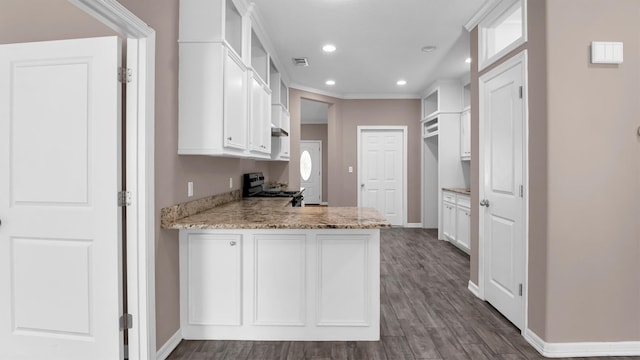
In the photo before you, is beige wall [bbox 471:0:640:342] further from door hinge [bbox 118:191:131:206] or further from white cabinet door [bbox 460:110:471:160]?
white cabinet door [bbox 460:110:471:160]

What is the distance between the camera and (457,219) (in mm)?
5090

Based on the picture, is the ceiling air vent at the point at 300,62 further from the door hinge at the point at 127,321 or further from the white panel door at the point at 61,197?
the door hinge at the point at 127,321

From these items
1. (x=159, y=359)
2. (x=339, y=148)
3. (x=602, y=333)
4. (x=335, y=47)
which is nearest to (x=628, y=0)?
(x=602, y=333)

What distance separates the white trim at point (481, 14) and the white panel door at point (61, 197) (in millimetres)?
2913

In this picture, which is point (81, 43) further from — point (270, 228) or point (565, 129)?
point (565, 129)

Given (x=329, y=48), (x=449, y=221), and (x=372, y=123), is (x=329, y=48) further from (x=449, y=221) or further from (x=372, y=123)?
(x=449, y=221)

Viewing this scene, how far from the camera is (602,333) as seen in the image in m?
2.22

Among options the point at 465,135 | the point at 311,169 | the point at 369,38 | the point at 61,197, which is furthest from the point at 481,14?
the point at 311,169

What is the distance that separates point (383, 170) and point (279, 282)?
4912mm

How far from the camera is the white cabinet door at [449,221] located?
527 cm

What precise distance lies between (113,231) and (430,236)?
207 inches

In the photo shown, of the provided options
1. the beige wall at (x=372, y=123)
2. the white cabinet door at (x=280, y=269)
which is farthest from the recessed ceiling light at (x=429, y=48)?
the white cabinet door at (x=280, y=269)

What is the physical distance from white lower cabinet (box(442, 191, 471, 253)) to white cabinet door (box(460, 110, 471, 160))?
707 mm

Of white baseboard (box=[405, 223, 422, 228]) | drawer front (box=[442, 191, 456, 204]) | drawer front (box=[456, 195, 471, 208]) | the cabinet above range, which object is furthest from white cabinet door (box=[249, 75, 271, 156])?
white baseboard (box=[405, 223, 422, 228])
